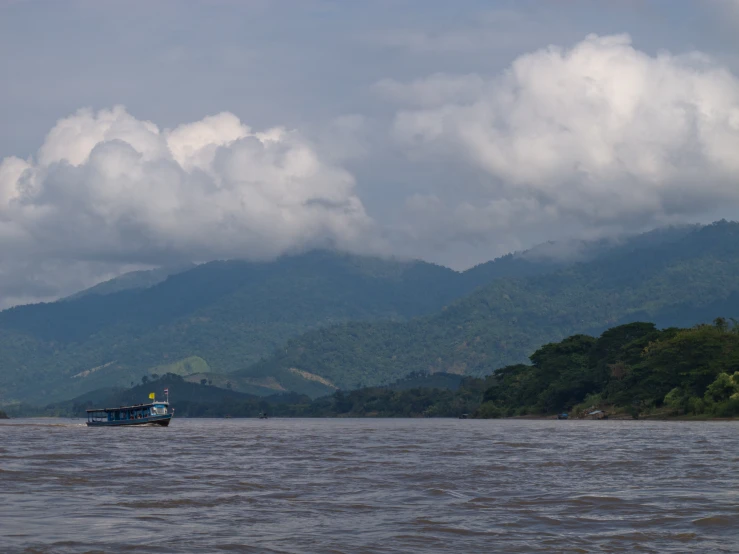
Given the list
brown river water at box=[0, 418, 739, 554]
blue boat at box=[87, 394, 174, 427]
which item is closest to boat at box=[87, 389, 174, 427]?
blue boat at box=[87, 394, 174, 427]

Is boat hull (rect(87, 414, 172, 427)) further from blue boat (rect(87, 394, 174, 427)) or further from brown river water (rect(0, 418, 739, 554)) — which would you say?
brown river water (rect(0, 418, 739, 554))

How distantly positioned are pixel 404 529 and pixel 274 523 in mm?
4522

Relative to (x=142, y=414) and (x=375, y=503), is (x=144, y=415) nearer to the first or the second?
(x=142, y=414)

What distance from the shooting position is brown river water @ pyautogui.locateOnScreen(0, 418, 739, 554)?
92.9ft

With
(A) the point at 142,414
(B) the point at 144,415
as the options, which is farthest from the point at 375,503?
(A) the point at 142,414

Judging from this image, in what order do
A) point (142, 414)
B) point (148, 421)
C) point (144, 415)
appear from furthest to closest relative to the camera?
point (142, 414) < point (144, 415) < point (148, 421)

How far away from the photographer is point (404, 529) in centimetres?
3077

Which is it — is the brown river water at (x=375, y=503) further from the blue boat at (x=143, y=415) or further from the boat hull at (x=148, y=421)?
the blue boat at (x=143, y=415)

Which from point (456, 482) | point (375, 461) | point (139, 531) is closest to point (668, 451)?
point (375, 461)

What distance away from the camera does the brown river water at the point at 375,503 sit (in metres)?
28.3

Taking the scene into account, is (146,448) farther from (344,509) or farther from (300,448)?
(344,509)

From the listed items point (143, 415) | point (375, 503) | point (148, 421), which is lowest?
point (375, 503)

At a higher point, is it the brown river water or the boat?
the boat

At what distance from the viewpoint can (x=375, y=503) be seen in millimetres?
37688
